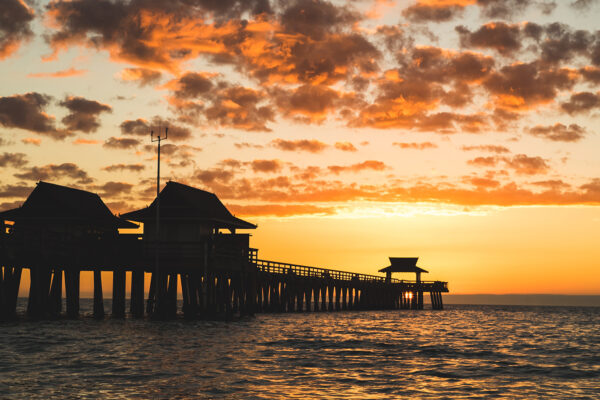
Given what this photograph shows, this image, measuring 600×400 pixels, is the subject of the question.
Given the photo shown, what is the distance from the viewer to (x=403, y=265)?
9638 centimetres

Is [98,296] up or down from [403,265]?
down

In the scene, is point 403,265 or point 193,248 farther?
point 403,265

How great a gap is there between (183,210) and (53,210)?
288 inches

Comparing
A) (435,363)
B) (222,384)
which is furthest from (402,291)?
(222,384)

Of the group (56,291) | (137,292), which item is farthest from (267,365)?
(56,291)

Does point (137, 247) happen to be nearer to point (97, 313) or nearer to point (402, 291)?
point (97, 313)

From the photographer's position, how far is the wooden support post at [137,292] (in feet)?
125

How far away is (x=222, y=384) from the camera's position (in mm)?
17812

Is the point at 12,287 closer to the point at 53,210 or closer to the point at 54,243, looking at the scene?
the point at 54,243

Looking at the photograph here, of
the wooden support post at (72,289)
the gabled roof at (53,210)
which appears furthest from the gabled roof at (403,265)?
the wooden support post at (72,289)

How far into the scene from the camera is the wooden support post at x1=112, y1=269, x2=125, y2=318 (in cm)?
3750

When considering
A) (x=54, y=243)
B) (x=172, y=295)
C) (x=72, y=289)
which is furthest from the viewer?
(x=172, y=295)

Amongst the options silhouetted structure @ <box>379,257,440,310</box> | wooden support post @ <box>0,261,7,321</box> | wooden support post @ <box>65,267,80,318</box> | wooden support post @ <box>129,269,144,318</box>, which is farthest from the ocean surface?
silhouetted structure @ <box>379,257,440,310</box>

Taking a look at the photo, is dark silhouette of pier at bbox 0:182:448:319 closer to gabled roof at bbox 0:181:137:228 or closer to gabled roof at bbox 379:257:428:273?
gabled roof at bbox 0:181:137:228
